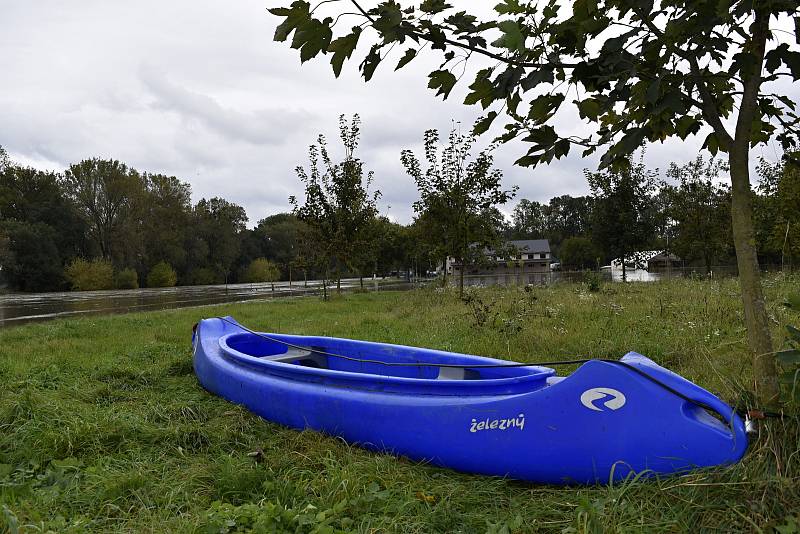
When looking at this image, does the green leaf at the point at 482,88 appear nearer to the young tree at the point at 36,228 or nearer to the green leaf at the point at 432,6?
the green leaf at the point at 432,6

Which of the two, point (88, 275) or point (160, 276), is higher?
point (88, 275)

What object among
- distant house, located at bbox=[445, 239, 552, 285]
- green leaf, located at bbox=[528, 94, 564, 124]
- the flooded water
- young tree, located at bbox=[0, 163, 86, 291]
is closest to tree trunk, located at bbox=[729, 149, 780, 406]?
green leaf, located at bbox=[528, 94, 564, 124]

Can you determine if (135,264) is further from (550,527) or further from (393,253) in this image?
(550,527)

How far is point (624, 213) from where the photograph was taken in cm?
1723

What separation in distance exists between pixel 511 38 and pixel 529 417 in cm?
199

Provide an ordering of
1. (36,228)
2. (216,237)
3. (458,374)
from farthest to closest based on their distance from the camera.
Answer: (216,237) < (36,228) < (458,374)

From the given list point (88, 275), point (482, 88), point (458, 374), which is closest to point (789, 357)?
point (482, 88)

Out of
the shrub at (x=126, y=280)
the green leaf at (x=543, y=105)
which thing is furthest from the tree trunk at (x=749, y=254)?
the shrub at (x=126, y=280)

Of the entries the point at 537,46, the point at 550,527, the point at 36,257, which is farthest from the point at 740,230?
the point at 36,257

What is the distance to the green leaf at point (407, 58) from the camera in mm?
1682

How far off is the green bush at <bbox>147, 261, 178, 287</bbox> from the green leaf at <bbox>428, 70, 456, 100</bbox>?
49.8 meters

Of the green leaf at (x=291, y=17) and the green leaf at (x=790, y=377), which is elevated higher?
the green leaf at (x=291, y=17)

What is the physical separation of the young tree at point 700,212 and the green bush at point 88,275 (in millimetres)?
40201

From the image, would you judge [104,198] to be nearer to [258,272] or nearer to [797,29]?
[258,272]
